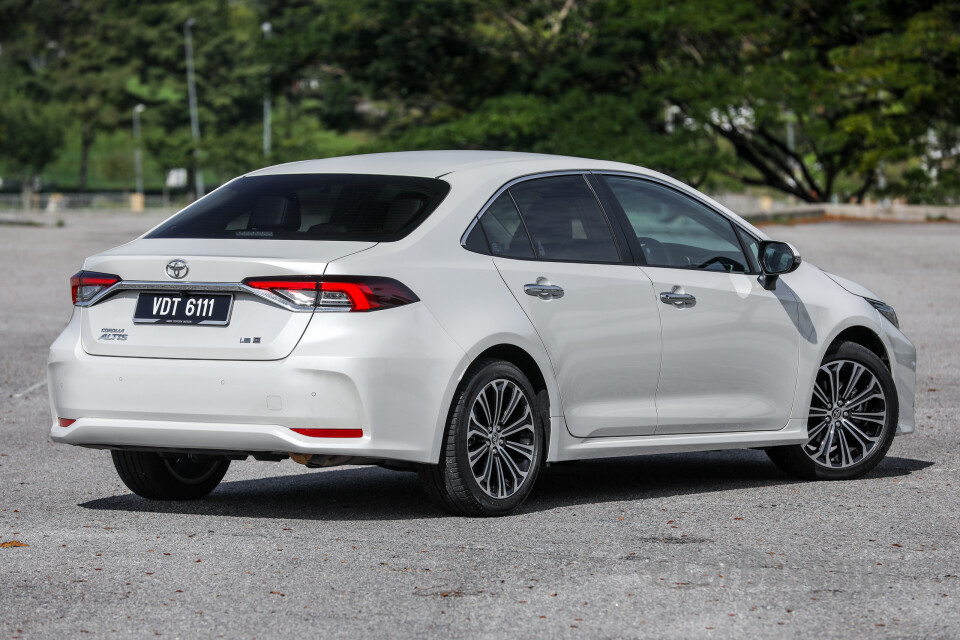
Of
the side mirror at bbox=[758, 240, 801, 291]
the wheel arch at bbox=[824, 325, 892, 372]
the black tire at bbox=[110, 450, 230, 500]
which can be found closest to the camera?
the black tire at bbox=[110, 450, 230, 500]

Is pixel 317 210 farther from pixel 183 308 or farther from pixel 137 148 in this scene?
pixel 137 148

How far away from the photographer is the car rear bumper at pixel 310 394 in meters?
6.33

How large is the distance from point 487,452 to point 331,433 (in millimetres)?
796

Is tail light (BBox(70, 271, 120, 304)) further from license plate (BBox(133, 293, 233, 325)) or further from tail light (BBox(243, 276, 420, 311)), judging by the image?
tail light (BBox(243, 276, 420, 311))

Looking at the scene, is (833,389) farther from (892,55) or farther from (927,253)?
(892,55)

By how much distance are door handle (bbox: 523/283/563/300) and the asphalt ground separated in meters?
0.95

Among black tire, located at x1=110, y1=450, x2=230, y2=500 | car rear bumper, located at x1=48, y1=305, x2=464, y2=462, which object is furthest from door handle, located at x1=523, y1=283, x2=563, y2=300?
black tire, located at x1=110, y1=450, x2=230, y2=500

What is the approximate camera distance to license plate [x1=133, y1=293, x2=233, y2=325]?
6.47 m

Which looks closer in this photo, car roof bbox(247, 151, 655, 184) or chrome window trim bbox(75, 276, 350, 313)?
chrome window trim bbox(75, 276, 350, 313)

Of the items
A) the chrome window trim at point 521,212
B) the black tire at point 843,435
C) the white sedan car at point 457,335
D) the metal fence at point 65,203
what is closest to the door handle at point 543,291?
the white sedan car at point 457,335

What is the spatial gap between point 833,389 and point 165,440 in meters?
3.53

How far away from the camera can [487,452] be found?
688cm

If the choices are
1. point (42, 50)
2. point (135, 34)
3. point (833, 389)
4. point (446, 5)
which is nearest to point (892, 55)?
point (446, 5)

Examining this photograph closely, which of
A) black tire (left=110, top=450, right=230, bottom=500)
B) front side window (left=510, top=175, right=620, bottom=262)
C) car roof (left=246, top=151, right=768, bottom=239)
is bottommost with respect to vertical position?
black tire (left=110, top=450, right=230, bottom=500)
